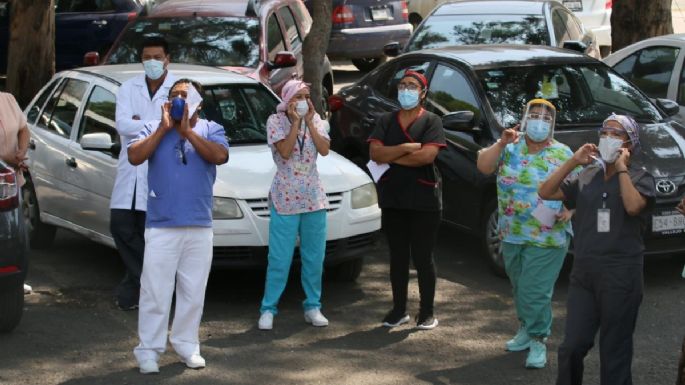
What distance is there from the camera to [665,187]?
31.2 feet

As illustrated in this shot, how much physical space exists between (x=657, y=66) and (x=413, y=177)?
5183mm

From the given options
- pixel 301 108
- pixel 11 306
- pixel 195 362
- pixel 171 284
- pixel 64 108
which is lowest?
pixel 195 362

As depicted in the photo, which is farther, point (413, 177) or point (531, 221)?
point (413, 177)

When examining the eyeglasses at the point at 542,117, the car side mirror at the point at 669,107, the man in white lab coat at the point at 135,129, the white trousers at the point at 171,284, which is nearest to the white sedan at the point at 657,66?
the car side mirror at the point at 669,107

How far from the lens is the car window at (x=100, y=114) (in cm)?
967

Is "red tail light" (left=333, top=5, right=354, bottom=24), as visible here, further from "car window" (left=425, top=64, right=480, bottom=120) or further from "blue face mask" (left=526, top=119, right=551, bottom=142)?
"blue face mask" (left=526, top=119, right=551, bottom=142)

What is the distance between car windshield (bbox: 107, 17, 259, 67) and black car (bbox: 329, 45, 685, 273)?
209 cm

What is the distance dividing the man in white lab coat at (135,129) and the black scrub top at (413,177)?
59.1 inches

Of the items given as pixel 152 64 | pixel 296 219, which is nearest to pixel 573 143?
pixel 296 219

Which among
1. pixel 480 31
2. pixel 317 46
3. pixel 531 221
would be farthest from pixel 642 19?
pixel 531 221

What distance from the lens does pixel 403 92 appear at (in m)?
8.48

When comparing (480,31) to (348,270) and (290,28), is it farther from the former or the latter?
(348,270)

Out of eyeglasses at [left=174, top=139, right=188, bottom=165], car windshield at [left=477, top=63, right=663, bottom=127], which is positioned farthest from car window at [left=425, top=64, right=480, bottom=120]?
eyeglasses at [left=174, top=139, right=188, bottom=165]

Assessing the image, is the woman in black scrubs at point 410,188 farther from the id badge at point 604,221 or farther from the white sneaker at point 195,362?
the id badge at point 604,221
